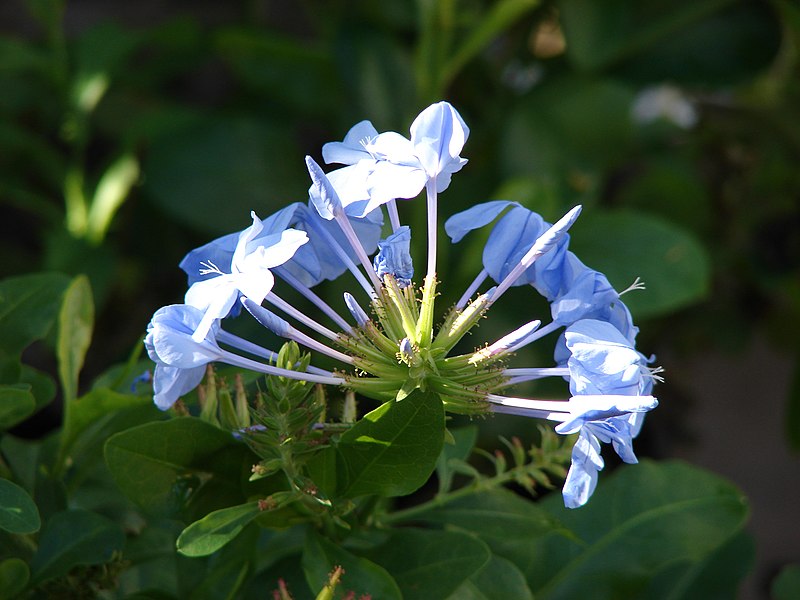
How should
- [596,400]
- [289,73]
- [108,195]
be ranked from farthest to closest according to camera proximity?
[289,73] < [108,195] < [596,400]

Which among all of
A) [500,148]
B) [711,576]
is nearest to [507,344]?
[711,576]

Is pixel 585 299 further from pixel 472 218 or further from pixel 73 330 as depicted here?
pixel 73 330

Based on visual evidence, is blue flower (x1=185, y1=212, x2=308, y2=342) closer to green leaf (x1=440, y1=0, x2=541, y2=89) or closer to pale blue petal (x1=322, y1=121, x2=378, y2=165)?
pale blue petal (x1=322, y1=121, x2=378, y2=165)

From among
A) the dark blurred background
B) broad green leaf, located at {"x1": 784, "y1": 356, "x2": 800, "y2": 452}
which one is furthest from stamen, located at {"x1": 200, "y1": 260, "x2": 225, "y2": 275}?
broad green leaf, located at {"x1": 784, "y1": 356, "x2": 800, "y2": 452}

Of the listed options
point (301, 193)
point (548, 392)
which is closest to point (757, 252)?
point (548, 392)

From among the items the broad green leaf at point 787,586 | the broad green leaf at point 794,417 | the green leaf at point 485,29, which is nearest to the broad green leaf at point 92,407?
the broad green leaf at point 787,586

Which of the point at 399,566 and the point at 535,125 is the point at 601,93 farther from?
the point at 399,566

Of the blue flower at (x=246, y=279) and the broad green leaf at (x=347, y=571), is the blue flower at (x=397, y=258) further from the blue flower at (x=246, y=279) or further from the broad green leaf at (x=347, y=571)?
the broad green leaf at (x=347, y=571)
